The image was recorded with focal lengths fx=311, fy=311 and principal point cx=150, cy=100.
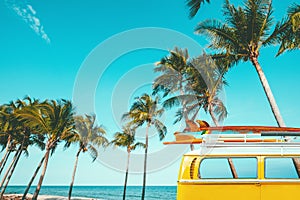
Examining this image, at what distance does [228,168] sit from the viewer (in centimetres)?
634

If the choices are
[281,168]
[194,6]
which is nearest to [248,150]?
[281,168]

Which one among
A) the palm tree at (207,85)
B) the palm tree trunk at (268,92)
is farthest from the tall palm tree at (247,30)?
the palm tree at (207,85)

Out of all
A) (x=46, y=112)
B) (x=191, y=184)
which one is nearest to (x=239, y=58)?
(x=191, y=184)

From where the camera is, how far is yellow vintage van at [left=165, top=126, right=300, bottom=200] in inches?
236

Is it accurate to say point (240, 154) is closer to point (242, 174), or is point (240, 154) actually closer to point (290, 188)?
point (242, 174)

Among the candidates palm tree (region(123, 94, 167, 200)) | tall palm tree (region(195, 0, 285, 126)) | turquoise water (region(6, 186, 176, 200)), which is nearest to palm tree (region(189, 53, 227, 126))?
tall palm tree (region(195, 0, 285, 126))

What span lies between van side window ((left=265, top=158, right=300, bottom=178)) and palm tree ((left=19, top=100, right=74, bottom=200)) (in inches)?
1021

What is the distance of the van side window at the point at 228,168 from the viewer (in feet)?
20.4

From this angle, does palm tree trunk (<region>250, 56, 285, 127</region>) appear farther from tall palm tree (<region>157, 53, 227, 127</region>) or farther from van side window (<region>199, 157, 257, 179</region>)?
van side window (<region>199, 157, 257, 179</region>)

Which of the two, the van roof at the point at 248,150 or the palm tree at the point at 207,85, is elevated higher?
the palm tree at the point at 207,85

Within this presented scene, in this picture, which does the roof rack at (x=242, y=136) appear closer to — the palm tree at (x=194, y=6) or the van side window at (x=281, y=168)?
the van side window at (x=281, y=168)

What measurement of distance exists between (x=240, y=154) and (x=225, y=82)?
16.8 m

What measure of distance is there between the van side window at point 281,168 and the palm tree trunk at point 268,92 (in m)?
8.74

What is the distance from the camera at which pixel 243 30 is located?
53.7 ft
